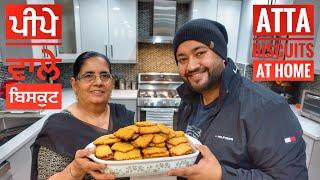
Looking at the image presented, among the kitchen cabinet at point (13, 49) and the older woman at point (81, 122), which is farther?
the kitchen cabinet at point (13, 49)

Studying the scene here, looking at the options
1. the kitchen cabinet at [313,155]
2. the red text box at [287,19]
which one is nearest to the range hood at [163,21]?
the red text box at [287,19]

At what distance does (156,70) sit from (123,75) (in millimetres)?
545

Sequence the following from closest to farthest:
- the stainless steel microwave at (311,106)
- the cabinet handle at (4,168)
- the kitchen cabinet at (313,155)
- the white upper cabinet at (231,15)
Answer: the cabinet handle at (4,168)
the kitchen cabinet at (313,155)
the stainless steel microwave at (311,106)
the white upper cabinet at (231,15)

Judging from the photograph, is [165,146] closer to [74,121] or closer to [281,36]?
[74,121]

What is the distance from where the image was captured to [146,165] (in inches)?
28.0

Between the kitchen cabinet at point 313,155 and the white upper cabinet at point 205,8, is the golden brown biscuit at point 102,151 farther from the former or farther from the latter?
the white upper cabinet at point 205,8

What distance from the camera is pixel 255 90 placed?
94 cm

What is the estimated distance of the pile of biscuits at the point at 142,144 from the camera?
28.3 inches

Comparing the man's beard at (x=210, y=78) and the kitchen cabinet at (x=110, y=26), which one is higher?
the kitchen cabinet at (x=110, y=26)

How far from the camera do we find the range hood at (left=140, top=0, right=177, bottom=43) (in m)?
3.19

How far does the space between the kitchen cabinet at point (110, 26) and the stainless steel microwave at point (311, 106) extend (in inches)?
87.8

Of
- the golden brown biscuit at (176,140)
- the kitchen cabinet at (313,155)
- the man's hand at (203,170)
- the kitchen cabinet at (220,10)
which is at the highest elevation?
the kitchen cabinet at (220,10)

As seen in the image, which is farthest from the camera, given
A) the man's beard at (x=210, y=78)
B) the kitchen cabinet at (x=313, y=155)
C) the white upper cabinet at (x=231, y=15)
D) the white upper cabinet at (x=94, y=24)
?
the white upper cabinet at (x=231, y=15)

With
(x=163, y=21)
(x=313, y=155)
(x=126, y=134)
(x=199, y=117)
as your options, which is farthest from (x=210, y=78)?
(x=163, y=21)
